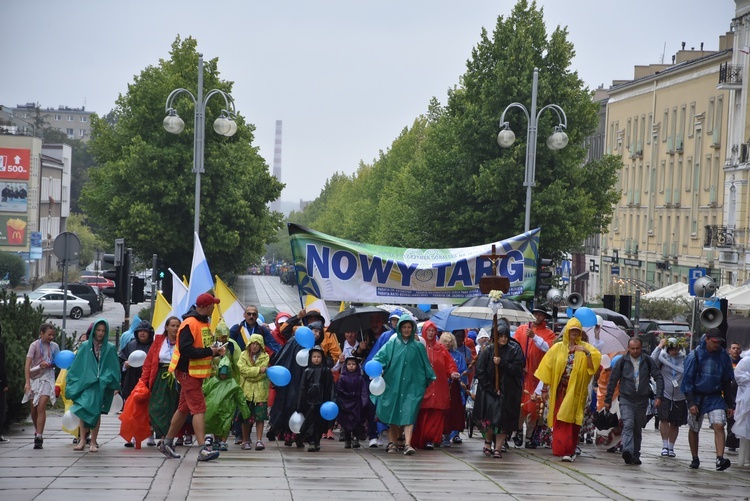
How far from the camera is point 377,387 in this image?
15281 millimetres

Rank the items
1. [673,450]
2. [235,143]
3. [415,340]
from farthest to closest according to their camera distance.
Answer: [235,143], [673,450], [415,340]

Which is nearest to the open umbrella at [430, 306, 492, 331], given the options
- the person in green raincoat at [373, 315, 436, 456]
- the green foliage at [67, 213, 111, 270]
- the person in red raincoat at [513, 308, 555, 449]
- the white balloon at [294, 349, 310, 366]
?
the person in red raincoat at [513, 308, 555, 449]

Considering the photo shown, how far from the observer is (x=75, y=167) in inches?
5960

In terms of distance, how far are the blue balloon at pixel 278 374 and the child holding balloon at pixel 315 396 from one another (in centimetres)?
40

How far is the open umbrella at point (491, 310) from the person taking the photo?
1966cm

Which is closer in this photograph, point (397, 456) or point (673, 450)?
point (397, 456)

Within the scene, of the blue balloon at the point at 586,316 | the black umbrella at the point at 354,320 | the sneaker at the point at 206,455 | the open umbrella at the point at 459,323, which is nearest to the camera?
the sneaker at the point at 206,455

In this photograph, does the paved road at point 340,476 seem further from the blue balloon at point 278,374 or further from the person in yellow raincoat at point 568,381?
the blue balloon at point 278,374

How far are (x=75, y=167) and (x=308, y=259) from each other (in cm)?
13790

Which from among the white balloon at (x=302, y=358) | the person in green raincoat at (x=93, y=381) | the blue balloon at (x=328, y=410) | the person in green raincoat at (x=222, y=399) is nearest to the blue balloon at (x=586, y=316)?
the blue balloon at (x=328, y=410)

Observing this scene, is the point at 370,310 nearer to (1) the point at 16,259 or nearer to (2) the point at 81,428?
(2) the point at 81,428

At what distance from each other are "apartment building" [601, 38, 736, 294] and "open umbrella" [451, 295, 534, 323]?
3714 centimetres

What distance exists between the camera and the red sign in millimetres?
96062

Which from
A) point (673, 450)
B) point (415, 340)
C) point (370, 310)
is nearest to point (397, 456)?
point (415, 340)
